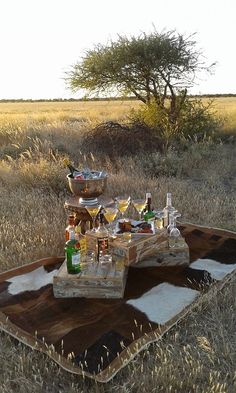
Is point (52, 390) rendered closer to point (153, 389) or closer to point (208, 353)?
point (153, 389)

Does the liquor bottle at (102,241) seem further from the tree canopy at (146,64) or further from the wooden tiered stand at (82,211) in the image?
the tree canopy at (146,64)

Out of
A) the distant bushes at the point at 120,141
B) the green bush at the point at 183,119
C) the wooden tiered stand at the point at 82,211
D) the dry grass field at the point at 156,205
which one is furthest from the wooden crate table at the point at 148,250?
the green bush at the point at 183,119

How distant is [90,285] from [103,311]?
0.28 meters

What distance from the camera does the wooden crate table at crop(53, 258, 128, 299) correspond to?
137 inches

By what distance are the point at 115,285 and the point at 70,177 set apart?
4.84ft

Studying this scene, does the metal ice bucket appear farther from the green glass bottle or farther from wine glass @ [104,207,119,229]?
the green glass bottle

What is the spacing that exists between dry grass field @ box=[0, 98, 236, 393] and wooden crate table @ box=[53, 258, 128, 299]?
60 centimetres

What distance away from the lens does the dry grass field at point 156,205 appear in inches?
103

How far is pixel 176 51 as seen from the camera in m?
12.9

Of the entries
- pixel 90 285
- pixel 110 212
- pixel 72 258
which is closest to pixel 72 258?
pixel 72 258

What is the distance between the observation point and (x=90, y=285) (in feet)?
11.5

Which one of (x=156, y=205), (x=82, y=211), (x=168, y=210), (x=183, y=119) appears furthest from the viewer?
(x=183, y=119)

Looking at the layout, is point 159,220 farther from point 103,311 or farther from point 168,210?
point 103,311

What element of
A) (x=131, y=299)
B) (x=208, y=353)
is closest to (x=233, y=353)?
(x=208, y=353)
